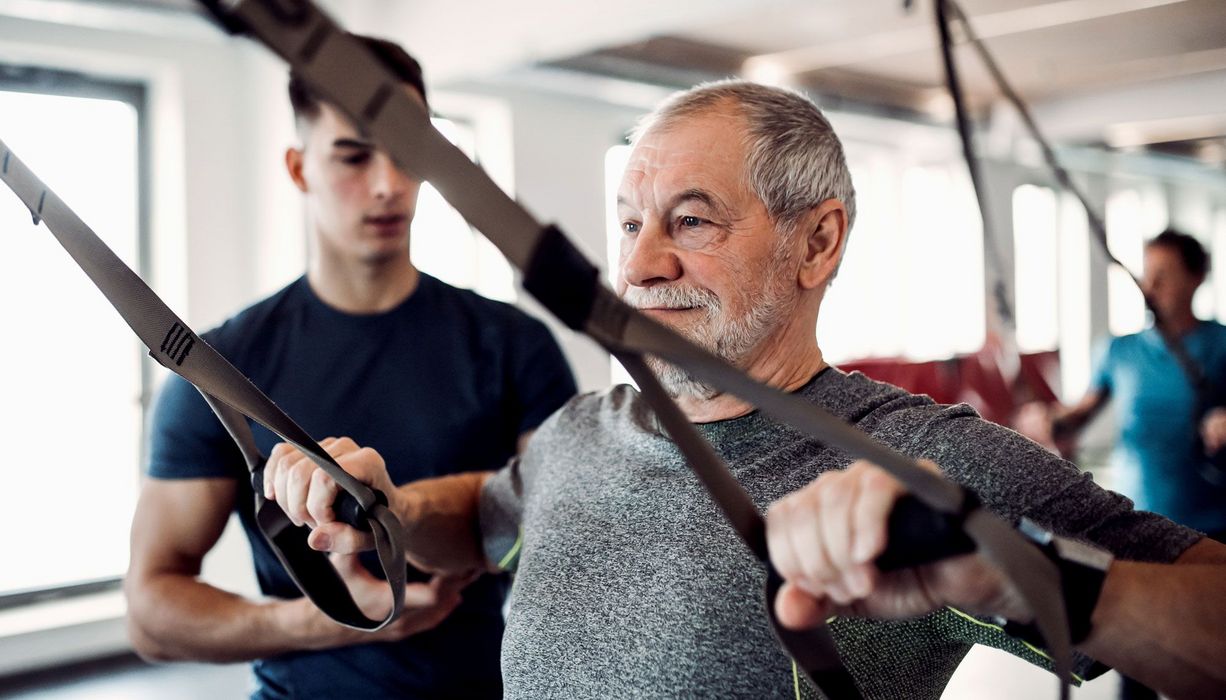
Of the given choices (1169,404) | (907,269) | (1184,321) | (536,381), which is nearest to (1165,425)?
(1169,404)

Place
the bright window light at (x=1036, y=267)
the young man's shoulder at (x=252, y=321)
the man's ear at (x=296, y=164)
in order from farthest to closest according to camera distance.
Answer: the bright window light at (x=1036, y=267)
the man's ear at (x=296, y=164)
the young man's shoulder at (x=252, y=321)

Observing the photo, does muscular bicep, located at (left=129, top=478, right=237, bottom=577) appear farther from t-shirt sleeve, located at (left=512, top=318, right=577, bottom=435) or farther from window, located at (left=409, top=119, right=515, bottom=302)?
window, located at (left=409, top=119, right=515, bottom=302)

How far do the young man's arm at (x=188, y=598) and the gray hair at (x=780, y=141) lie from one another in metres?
0.86

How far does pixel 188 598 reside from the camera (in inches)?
62.6

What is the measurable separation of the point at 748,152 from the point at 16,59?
408 centimetres

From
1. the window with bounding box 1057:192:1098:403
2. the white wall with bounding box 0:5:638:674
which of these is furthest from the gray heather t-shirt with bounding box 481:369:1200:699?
the window with bounding box 1057:192:1098:403

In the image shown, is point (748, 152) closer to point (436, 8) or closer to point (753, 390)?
point (753, 390)

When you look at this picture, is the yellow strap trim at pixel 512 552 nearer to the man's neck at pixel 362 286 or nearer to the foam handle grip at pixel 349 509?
the foam handle grip at pixel 349 509

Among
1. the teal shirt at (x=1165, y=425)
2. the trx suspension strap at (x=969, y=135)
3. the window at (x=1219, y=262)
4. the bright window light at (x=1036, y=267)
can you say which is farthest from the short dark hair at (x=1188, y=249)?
the bright window light at (x=1036, y=267)

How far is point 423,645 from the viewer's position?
61.7 inches

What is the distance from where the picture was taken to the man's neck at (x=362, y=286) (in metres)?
1.75

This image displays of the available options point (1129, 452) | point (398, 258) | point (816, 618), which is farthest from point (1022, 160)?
point (816, 618)

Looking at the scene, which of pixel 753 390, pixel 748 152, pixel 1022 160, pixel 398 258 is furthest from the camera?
pixel 1022 160

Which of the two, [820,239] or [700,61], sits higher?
[700,61]
